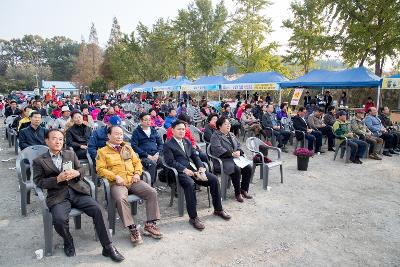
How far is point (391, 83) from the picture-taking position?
35.8 feet

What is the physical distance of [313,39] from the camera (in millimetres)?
19062

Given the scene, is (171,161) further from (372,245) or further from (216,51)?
(216,51)

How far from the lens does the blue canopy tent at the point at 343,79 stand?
11.6 meters

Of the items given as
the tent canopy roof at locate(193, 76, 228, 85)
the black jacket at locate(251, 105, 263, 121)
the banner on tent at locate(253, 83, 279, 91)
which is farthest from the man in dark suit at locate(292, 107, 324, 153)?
the tent canopy roof at locate(193, 76, 228, 85)

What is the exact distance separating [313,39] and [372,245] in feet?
58.5

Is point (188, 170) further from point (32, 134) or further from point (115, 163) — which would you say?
point (32, 134)

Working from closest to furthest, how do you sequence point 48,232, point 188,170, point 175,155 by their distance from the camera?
point 48,232 < point 188,170 < point 175,155

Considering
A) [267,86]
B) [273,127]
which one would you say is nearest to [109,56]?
[267,86]

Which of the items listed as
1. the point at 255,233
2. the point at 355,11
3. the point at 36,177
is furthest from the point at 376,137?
the point at 355,11

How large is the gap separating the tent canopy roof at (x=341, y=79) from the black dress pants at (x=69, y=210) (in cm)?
1142

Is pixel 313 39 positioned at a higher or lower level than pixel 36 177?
higher

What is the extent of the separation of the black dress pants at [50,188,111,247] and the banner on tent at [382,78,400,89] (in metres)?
11.2

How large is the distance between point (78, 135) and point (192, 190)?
3.16 metres

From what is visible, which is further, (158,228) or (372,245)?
(158,228)
